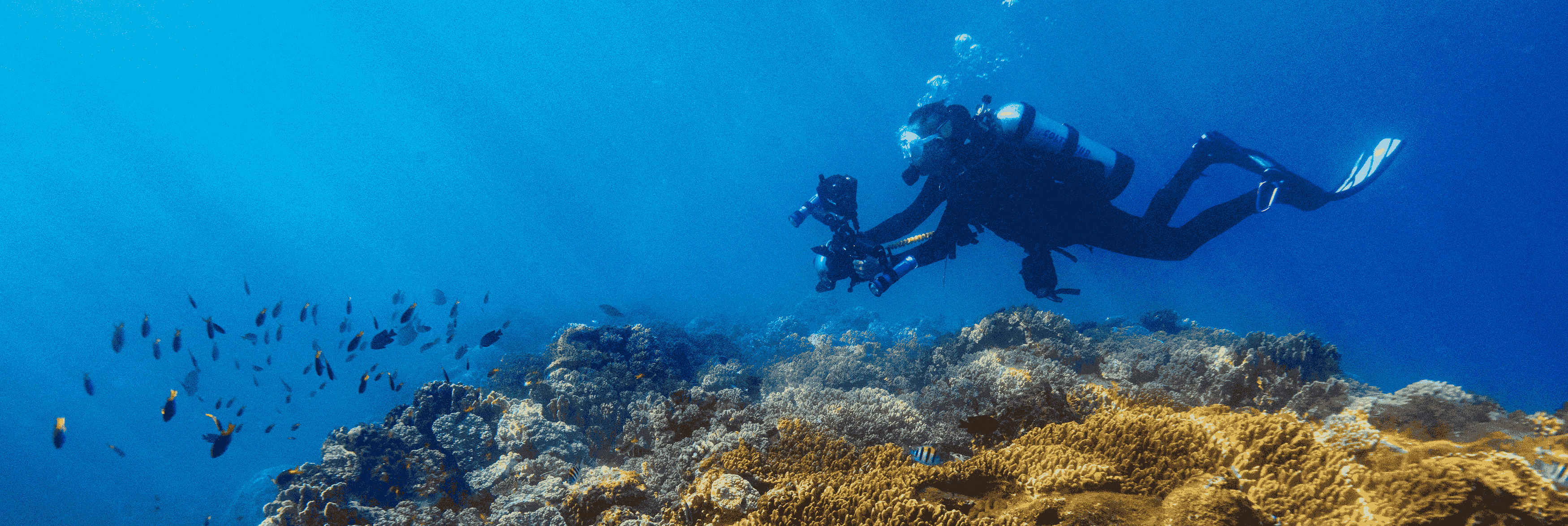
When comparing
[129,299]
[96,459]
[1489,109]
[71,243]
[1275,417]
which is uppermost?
[71,243]

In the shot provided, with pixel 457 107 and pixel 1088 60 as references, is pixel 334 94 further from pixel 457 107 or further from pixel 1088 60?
pixel 1088 60

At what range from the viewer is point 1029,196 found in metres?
6.89

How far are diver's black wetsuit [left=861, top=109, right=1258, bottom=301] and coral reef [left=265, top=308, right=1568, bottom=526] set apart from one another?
1251 mm

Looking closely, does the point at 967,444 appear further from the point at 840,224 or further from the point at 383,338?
the point at 383,338

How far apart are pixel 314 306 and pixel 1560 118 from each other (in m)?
90.4

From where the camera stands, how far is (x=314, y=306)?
8531mm

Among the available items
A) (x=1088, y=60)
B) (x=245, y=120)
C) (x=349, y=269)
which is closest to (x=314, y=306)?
(x=1088, y=60)

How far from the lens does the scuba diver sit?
6.49 metres

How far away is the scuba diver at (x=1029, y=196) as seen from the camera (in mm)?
6492

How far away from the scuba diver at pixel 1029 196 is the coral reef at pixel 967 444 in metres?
1.28

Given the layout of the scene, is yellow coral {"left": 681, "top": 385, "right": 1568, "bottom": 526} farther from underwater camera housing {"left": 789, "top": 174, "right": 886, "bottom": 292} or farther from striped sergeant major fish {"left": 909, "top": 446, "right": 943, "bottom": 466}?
underwater camera housing {"left": 789, "top": 174, "right": 886, "bottom": 292}

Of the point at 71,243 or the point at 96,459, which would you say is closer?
the point at 96,459

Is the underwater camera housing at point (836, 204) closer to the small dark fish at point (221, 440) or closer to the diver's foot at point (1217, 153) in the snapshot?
the diver's foot at point (1217, 153)

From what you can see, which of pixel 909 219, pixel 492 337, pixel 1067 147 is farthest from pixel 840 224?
pixel 492 337
